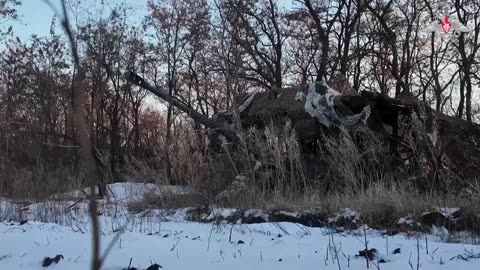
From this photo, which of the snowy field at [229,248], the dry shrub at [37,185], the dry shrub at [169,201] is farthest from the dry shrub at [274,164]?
the snowy field at [229,248]

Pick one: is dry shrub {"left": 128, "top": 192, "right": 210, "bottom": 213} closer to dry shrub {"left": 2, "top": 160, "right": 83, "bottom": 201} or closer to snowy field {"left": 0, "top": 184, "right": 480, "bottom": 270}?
dry shrub {"left": 2, "top": 160, "right": 83, "bottom": 201}

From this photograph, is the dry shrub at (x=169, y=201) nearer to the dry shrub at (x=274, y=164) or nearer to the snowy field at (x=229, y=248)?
the dry shrub at (x=274, y=164)

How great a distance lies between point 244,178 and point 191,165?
1223 mm

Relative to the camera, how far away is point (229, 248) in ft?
18.4

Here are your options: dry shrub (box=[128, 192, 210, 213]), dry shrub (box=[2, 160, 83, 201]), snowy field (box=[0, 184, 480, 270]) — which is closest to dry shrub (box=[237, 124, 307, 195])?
dry shrub (box=[128, 192, 210, 213])

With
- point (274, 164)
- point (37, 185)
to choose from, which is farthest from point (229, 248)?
point (37, 185)

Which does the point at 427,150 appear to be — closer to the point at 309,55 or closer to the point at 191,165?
the point at 191,165

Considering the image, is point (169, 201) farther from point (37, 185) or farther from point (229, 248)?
point (229, 248)

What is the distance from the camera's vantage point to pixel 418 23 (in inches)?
1190

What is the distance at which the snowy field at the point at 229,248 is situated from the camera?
4.82 meters

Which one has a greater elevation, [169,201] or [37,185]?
[37,185]

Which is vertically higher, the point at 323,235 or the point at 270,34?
the point at 270,34

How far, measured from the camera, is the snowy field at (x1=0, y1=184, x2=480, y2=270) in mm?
4820

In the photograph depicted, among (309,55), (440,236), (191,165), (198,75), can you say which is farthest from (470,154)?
(198,75)
